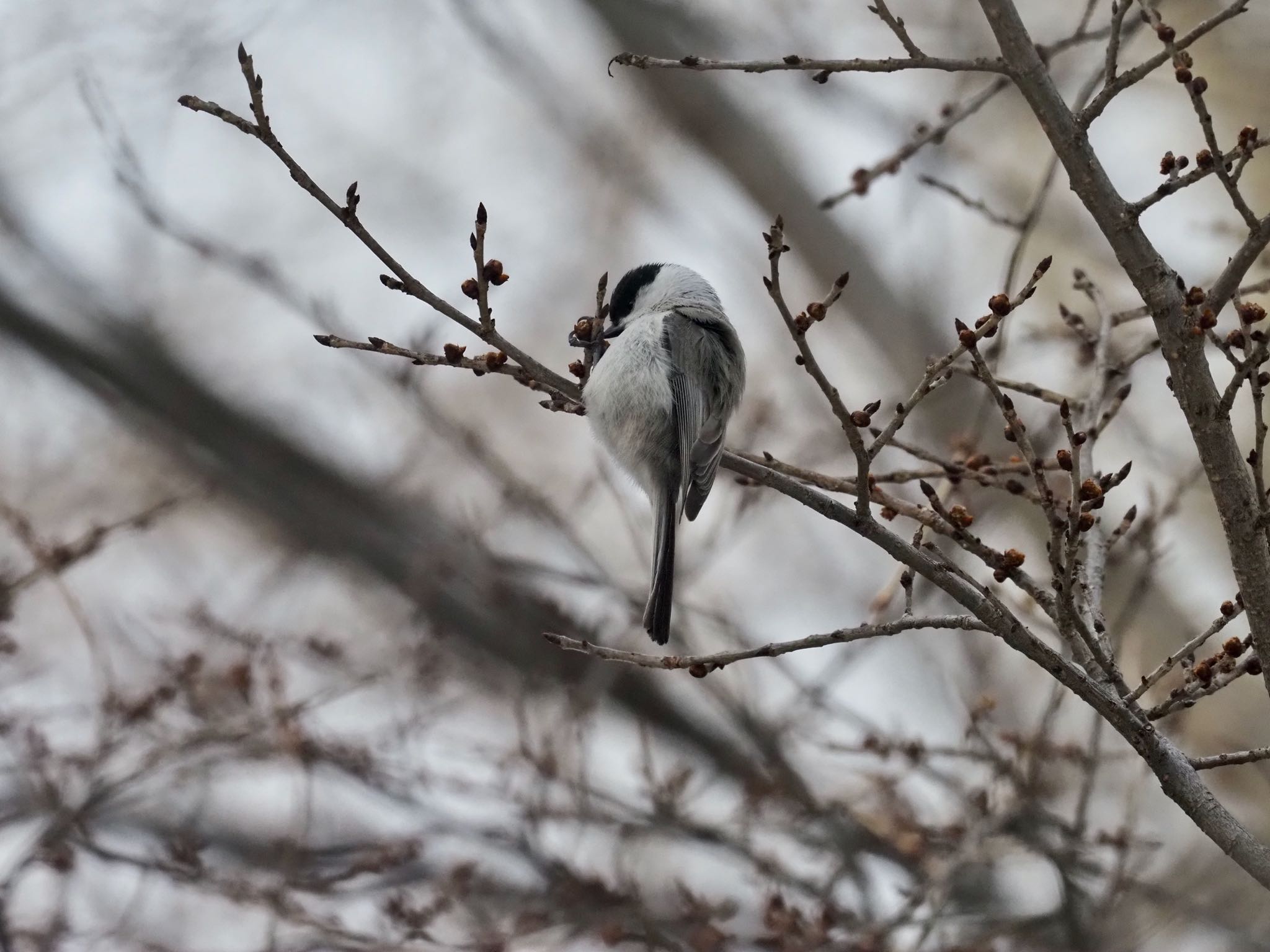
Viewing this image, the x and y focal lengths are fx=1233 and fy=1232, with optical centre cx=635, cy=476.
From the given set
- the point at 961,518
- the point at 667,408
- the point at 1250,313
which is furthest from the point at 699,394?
the point at 1250,313

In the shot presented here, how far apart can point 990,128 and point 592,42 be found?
256 centimetres

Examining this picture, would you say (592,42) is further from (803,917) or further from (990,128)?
(803,917)

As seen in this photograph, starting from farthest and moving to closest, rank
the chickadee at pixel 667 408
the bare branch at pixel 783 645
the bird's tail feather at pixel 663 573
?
the chickadee at pixel 667 408, the bird's tail feather at pixel 663 573, the bare branch at pixel 783 645

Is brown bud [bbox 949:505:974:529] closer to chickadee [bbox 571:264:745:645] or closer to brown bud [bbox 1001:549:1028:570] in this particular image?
brown bud [bbox 1001:549:1028:570]

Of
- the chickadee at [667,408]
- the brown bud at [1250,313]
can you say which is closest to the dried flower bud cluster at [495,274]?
the chickadee at [667,408]

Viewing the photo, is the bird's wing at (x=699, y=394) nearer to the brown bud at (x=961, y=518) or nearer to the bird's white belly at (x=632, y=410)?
the bird's white belly at (x=632, y=410)

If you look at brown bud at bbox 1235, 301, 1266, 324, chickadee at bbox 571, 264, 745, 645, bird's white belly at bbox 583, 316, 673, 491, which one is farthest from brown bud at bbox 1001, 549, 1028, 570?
bird's white belly at bbox 583, 316, 673, 491

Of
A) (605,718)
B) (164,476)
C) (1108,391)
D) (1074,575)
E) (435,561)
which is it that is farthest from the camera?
(164,476)

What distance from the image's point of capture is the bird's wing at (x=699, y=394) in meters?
3.00

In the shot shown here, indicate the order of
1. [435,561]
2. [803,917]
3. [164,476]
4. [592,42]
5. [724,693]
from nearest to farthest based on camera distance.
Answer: [803,917] → [724,693] → [435,561] → [164,476] → [592,42]

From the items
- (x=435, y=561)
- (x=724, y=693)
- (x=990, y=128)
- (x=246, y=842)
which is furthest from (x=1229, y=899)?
(x=990, y=128)

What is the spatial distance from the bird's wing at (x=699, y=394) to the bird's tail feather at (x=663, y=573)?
0.15 feet

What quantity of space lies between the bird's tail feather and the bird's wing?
0.15 ft

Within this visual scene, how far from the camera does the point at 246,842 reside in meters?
4.98
